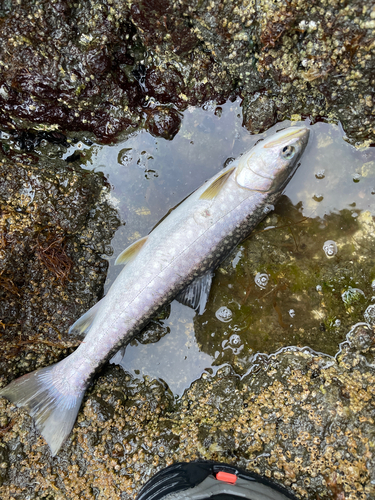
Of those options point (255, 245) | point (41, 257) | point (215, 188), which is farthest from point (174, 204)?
point (41, 257)

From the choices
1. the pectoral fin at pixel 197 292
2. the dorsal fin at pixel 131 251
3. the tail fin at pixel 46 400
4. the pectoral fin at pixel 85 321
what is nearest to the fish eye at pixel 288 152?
the pectoral fin at pixel 197 292

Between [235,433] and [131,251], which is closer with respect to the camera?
[235,433]

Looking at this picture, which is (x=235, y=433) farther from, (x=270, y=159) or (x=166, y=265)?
(x=270, y=159)

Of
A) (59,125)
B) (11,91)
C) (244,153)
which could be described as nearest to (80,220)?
(59,125)

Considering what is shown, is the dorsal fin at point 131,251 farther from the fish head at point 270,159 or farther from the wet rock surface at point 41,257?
the fish head at point 270,159

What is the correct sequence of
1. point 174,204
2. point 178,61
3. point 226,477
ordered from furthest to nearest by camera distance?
point 174,204 < point 178,61 < point 226,477

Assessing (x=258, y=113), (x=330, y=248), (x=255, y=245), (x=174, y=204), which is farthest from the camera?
(x=174, y=204)

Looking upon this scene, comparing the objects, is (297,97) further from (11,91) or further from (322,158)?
(11,91)
